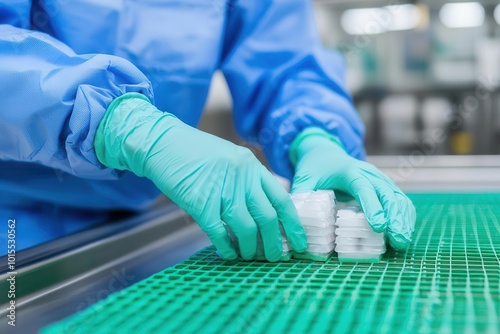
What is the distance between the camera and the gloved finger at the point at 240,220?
97 cm

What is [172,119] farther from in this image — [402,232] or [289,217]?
[402,232]

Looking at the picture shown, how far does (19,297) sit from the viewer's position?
0.98m

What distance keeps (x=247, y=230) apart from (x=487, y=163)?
71.8 inches

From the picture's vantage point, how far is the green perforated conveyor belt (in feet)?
2.25

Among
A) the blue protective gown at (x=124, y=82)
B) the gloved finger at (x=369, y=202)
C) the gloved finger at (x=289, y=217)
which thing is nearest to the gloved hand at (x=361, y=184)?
the gloved finger at (x=369, y=202)

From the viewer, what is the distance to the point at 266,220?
3.23ft


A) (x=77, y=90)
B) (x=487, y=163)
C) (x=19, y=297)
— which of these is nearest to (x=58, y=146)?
(x=77, y=90)

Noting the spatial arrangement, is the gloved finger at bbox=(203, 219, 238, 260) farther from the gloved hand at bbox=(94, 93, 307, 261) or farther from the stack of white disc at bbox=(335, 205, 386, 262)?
the stack of white disc at bbox=(335, 205, 386, 262)

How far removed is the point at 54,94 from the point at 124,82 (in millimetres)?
145

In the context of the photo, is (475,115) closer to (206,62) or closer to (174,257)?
(206,62)

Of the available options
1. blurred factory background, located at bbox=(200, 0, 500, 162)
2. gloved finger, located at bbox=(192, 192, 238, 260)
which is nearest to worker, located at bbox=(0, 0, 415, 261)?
gloved finger, located at bbox=(192, 192, 238, 260)

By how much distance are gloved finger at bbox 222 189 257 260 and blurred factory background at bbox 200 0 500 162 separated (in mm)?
2441

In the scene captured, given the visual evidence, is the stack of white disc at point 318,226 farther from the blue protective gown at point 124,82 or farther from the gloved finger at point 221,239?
the blue protective gown at point 124,82

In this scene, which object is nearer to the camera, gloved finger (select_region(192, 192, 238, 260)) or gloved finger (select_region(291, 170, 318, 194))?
gloved finger (select_region(192, 192, 238, 260))
